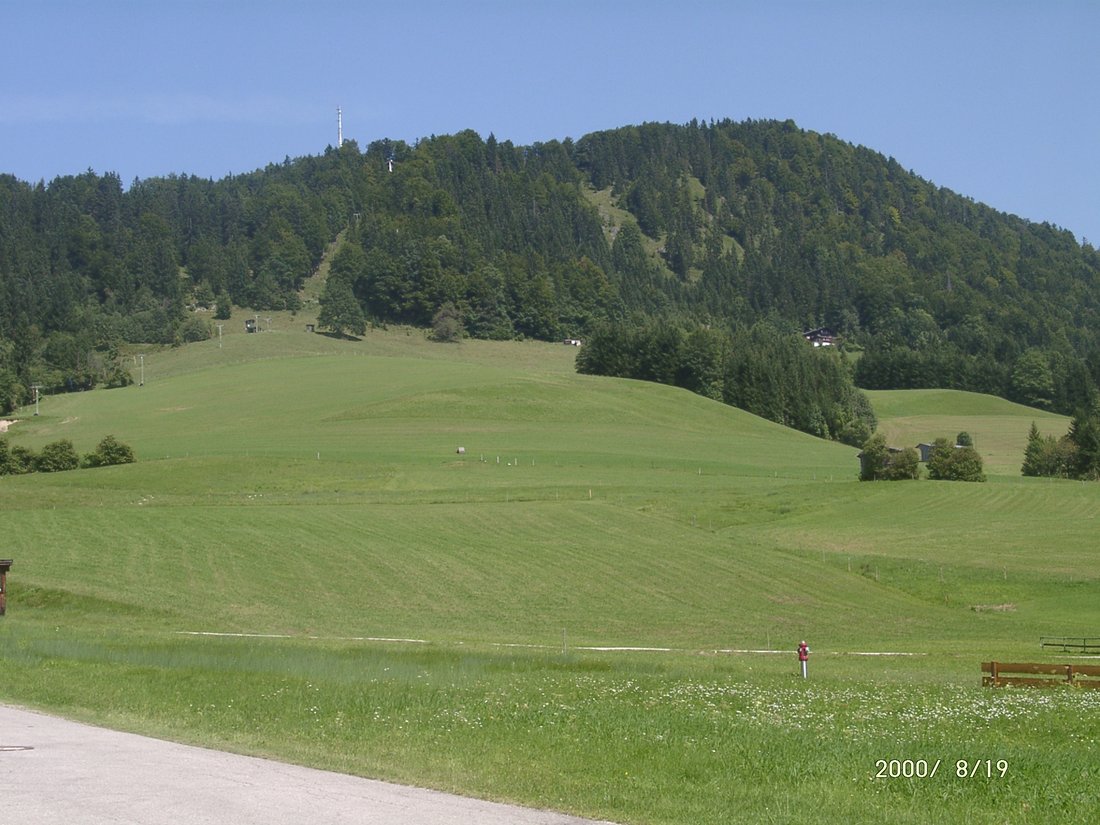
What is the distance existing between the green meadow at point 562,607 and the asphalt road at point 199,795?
889 mm

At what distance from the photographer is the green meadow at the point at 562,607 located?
1705 centimetres

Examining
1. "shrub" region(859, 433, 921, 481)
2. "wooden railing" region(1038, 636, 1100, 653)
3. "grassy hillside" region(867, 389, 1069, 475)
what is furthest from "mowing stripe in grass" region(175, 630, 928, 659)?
"grassy hillside" region(867, 389, 1069, 475)

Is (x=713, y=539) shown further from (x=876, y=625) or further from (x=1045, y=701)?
(x=1045, y=701)

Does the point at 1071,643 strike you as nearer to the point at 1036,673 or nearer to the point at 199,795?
the point at 1036,673

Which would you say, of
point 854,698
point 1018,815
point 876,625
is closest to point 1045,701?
point 854,698

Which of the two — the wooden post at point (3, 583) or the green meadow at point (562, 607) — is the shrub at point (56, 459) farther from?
the wooden post at point (3, 583)

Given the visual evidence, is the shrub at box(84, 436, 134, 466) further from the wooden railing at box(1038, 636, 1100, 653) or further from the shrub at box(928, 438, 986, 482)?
the wooden railing at box(1038, 636, 1100, 653)

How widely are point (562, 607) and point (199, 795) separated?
115 ft

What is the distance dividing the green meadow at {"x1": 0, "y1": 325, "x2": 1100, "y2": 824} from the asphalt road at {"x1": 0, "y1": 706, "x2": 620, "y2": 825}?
0.89m

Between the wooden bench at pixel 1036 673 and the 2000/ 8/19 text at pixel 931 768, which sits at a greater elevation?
the 2000/ 8/19 text at pixel 931 768

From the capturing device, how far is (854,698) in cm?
2431

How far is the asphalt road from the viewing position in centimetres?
1355

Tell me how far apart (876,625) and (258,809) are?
1475 inches

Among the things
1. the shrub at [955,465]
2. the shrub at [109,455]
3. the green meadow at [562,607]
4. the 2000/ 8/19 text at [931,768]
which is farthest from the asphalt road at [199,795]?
the shrub at [109,455]
